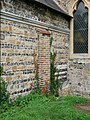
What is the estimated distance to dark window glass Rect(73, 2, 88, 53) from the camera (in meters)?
11.1

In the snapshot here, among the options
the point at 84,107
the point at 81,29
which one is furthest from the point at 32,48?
the point at 81,29

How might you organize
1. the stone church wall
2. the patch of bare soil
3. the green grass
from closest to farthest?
the green grass, the stone church wall, the patch of bare soil

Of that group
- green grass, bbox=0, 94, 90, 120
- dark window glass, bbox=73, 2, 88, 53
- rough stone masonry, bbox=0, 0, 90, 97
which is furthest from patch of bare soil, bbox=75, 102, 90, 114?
dark window glass, bbox=73, 2, 88, 53

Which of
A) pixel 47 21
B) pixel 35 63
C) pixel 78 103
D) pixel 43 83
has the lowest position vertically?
pixel 78 103

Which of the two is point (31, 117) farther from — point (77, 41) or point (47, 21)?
point (77, 41)

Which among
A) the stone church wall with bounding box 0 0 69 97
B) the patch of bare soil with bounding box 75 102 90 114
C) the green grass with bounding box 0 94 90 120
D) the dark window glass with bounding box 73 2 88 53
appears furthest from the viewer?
the dark window glass with bounding box 73 2 88 53

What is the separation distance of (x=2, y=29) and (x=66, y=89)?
5282 millimetres

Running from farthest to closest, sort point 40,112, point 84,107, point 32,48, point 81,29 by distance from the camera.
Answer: point 81,29
point 32,48
point 84,107
point 40,112

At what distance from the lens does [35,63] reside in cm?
845

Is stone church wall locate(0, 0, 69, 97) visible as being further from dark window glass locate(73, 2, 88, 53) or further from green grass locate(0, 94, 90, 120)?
dark window glass locate(73, 2, 88, 53)

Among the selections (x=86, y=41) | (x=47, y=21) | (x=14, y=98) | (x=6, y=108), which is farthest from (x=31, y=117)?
(x=86, y=41)

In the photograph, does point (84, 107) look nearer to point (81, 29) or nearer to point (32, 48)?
point (32, 48)

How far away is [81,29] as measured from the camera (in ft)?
37.0

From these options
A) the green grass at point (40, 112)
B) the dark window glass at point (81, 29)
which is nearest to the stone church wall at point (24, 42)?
the green grass at point (40, 112)
